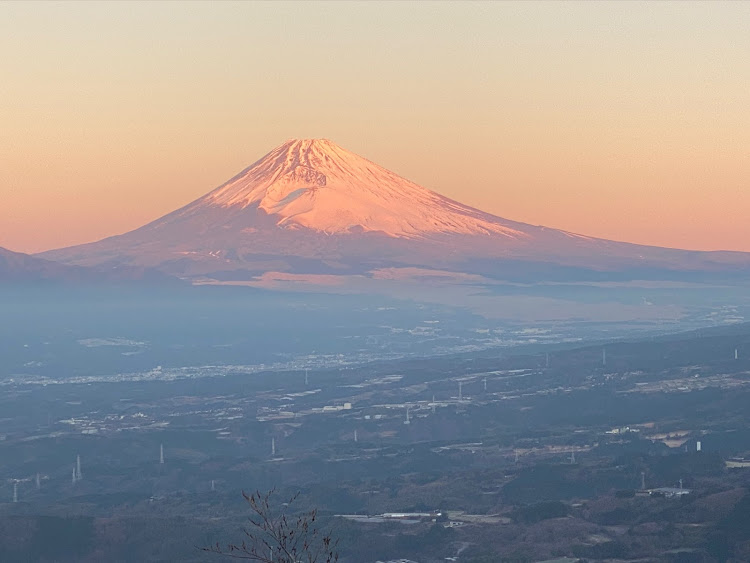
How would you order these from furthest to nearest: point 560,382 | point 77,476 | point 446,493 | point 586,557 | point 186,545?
point 560,382, point 77,476, point 446,493, point 186,545, point 586,557

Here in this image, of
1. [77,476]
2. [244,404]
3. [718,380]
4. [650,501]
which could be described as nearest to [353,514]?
[650,501]

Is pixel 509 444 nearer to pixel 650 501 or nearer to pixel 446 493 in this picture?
pixel 446 493

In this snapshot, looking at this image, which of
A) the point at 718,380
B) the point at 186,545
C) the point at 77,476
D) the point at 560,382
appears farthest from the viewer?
the point at 560,382

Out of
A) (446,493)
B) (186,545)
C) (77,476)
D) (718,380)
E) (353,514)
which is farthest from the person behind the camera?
(718,380)

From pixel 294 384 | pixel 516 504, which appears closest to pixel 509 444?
pixel 516 504

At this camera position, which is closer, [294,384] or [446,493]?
[446,493]

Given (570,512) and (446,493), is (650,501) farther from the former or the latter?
(446,493)
